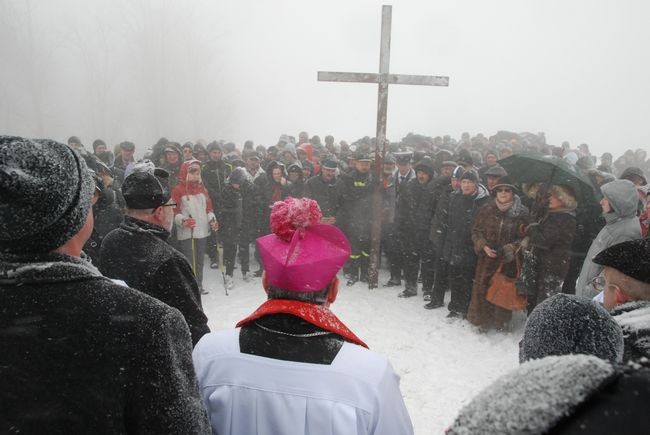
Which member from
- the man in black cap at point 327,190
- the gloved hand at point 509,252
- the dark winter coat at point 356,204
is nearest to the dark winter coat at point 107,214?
the man in black cap at point 327,190

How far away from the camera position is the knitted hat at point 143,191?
2911 millimetres

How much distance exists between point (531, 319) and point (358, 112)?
86699 mm

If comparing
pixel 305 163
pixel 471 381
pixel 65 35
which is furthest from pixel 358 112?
pixel 471 381

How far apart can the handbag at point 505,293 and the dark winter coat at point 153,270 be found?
13.7 ft

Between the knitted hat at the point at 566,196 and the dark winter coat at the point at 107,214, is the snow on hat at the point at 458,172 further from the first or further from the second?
the dark winter coat at the point at 107,214

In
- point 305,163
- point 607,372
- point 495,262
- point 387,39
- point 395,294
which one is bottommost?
point 395,294

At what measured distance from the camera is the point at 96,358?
1.12m

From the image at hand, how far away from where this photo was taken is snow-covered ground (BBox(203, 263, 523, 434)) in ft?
14.5

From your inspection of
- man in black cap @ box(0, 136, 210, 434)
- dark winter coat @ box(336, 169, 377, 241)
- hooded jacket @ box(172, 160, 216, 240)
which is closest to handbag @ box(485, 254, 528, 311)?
dark winter coat @ box(336, 169, 377, 241)

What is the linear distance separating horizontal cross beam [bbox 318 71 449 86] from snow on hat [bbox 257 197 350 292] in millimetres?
Answer: 5296

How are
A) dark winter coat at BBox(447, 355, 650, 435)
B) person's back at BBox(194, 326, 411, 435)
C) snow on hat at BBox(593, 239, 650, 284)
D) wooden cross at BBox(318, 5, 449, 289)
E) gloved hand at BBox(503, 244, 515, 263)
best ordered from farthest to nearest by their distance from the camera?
wooden cross at BBox(318, 5, 449, 289), gloved hand at BBox(503, 244, 515, 263), snow on hat at BBox(593, 239, 650, 284), person's back at BBox(194, 326, 411, 435), dark winter coat at BBox(447, 355, 650, 435)

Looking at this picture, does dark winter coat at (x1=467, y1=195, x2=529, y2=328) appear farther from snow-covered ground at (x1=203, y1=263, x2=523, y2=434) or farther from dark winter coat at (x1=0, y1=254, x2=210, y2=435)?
dark winter coat at (x1=0, y1=254, x2=210, y2=435)

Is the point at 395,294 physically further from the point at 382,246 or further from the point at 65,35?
the point at 65,35

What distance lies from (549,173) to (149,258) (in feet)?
15.8
